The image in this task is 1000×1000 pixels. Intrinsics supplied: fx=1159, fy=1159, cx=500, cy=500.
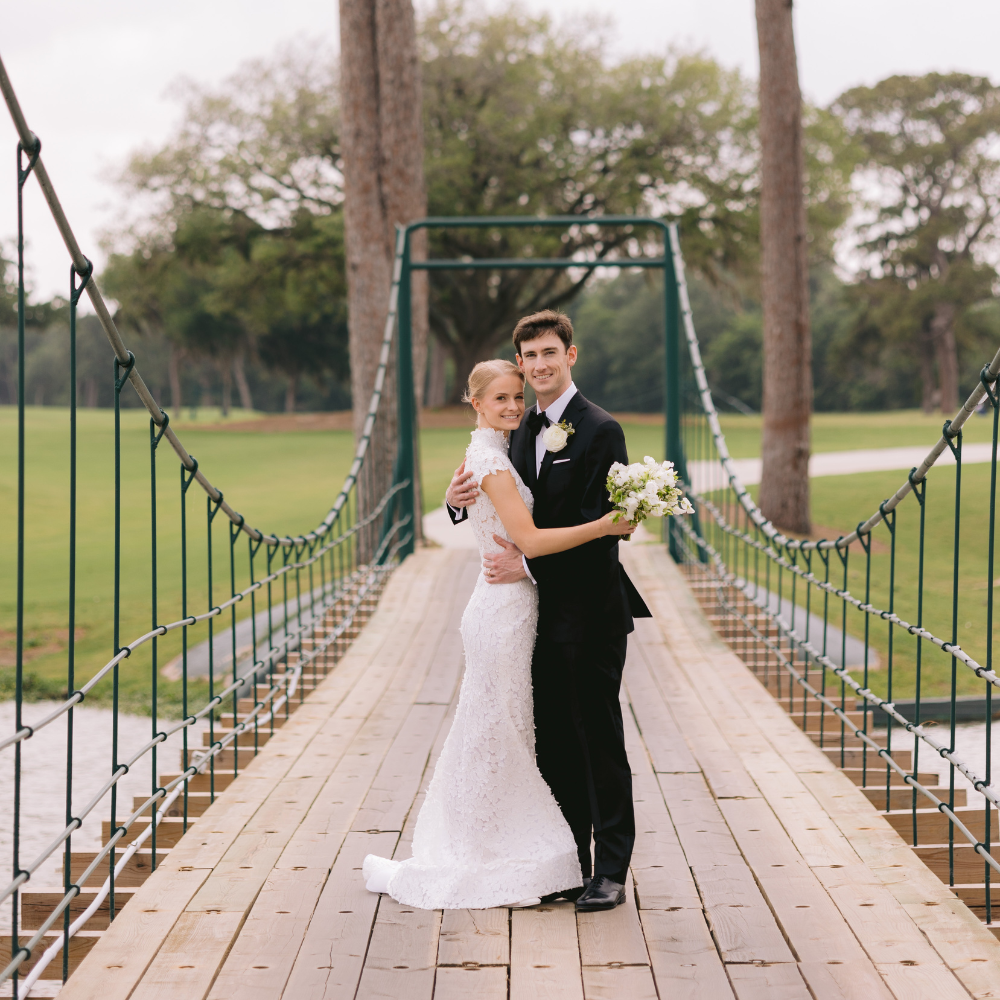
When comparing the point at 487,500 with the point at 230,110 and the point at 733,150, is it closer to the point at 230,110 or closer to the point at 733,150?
the point at 733,150

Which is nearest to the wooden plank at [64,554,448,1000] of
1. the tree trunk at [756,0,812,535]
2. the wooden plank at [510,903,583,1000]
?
the wooden plank at [510,903,583,1000]

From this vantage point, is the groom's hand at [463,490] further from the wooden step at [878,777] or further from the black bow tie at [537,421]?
the wooden step at [878,777]

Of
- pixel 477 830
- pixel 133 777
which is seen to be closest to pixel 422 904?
pixel 477 830

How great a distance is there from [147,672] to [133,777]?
81.8 inches

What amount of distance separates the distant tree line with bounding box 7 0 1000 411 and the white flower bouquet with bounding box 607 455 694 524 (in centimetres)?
2210

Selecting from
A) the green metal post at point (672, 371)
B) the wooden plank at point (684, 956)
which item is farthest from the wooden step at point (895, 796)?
the green metal post at point (672, 371)

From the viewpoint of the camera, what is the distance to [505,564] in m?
2.87

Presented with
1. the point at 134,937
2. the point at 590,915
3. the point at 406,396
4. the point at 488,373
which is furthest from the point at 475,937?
the point at 406,396

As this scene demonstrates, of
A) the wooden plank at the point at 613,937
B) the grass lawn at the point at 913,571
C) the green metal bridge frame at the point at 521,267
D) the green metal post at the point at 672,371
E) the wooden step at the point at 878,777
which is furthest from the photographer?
the grass lawn at the point at 913,571

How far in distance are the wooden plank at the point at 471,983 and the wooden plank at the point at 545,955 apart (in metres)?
0.03

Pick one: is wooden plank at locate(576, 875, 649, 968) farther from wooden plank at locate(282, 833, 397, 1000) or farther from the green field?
the green field

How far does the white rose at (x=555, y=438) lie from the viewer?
2729 mm

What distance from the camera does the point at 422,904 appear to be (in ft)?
9.47

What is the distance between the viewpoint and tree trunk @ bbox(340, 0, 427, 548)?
9.59 metres
